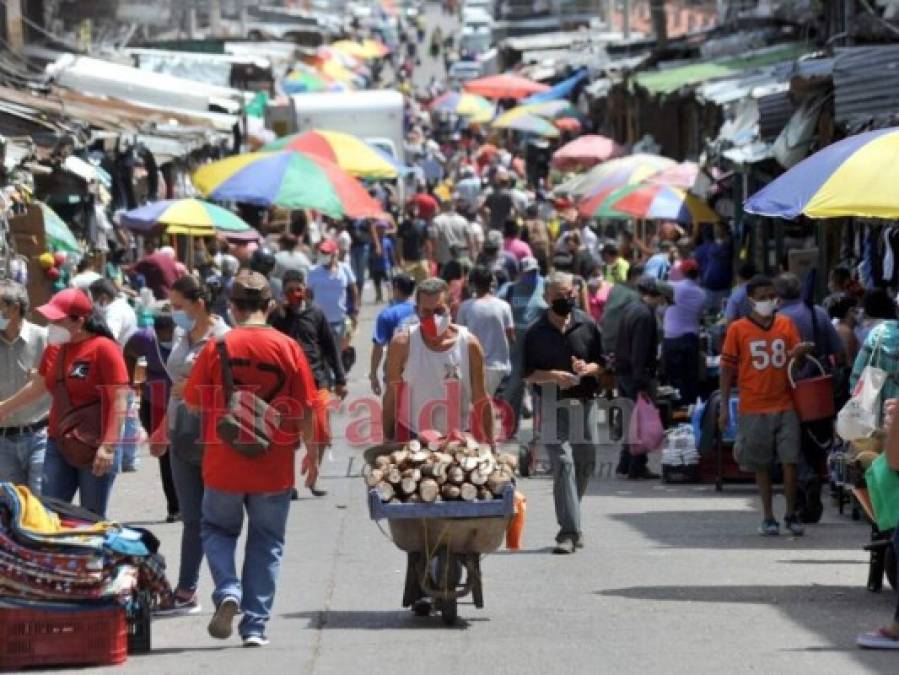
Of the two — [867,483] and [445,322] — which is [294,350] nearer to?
[445,322]

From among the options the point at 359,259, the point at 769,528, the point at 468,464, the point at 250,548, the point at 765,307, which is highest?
the point at 765,307

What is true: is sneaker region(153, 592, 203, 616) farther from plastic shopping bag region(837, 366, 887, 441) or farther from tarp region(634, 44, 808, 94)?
tarp region(634, 44, 808, 94)

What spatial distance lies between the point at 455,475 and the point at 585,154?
82.3ft

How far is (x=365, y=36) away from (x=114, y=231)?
9336 cm

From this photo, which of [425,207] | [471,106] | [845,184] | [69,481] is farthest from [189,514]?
[471,106]

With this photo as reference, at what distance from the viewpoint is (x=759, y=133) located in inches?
799

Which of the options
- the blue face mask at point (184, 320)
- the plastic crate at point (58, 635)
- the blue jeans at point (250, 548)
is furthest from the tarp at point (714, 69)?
the plastic crate at point (58, 635)

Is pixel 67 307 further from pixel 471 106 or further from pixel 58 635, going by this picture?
pixel 471 106

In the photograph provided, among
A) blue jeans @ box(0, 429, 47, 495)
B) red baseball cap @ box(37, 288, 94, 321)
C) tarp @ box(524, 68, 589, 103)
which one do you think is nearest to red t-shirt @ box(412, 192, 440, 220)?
tarp @ box(524, 68, 589, 103)

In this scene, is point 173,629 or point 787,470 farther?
point 787,470

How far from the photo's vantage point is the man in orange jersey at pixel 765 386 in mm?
13281

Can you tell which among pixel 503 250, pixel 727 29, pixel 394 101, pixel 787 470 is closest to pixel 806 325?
pixel 787 470

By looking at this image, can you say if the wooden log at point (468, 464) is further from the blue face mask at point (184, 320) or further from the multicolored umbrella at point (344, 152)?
the multicolored umbrella at point (344, 152)

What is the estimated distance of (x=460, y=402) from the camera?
11680mm
